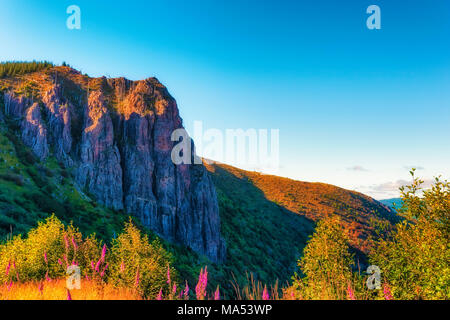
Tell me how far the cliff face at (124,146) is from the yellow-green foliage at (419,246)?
5567cm

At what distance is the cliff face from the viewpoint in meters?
54.2

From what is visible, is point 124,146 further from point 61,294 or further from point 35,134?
point 61,294

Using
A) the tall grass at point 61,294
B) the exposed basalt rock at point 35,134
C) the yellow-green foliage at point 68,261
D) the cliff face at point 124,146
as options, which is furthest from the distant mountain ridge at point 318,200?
the tall grass at point 61,294

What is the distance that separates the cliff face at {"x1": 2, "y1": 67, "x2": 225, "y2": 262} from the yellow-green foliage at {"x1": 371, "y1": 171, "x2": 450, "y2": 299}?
5567 centimetres

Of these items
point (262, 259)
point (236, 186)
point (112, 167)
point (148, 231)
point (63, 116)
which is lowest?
point (262, 259)

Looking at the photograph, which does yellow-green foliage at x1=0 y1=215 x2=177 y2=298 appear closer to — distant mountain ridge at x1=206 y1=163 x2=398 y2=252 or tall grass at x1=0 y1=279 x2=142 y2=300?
tall grass at x1=0 y1=279 x2=142 y2=300

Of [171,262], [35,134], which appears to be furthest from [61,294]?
[35,134]

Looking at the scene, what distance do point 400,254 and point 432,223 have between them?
129 inches

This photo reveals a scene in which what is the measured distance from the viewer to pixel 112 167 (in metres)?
58.8

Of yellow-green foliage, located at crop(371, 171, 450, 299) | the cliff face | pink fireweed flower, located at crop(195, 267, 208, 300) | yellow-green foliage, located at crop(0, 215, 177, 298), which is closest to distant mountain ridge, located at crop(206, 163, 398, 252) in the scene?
the cliff face
